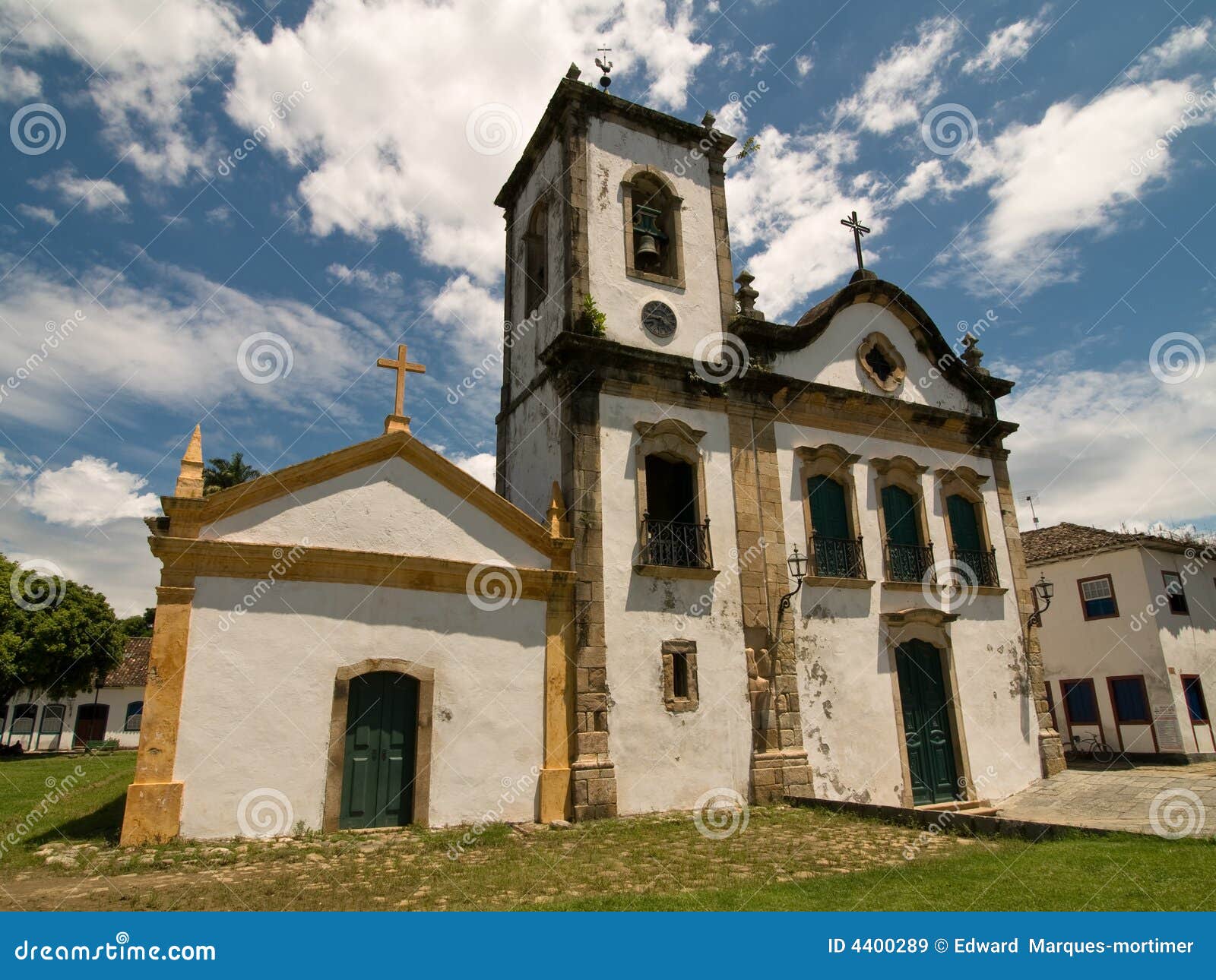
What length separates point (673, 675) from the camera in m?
11.3

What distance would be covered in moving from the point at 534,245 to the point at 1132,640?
17.1 meters

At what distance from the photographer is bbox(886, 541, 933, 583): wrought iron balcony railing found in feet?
44.7

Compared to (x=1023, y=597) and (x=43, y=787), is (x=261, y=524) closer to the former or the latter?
(x=43, y=787)

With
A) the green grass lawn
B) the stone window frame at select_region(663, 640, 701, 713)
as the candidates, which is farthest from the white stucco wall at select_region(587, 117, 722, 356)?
the green grass lawn

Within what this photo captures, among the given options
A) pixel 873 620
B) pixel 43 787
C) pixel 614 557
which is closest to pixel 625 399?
pixel 614 557

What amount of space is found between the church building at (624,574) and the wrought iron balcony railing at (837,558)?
0.05 meters

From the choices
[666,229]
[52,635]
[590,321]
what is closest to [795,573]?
[590,321]

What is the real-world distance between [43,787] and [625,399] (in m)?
14.1

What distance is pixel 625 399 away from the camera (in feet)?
40.1

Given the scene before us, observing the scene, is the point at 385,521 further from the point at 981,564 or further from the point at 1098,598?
the point at 1098,598

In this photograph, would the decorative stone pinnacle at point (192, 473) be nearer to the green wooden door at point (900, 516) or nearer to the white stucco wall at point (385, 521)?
the white stucco wall at point (385, 521)

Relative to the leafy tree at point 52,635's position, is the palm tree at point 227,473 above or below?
above

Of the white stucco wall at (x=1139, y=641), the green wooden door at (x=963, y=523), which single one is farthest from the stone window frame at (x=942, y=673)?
the white stucco wall at (x=1139, y=641)

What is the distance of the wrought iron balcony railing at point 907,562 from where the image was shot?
1361cm
